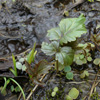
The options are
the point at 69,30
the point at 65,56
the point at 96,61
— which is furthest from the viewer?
the point at 96,61

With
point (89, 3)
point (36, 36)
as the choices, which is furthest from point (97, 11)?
point (36, 36)

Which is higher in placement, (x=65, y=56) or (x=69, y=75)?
(x=65, y=56)

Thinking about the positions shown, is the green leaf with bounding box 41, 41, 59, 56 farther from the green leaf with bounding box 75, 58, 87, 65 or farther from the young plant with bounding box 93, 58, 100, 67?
the young plant with bounding box 93, 58, 100, 67

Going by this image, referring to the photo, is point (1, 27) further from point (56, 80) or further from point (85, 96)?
point (85, 96)

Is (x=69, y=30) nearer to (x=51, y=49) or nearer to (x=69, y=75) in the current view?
(x=51, y=49)

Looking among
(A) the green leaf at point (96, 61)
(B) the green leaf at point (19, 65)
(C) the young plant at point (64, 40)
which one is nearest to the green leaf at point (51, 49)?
(C) the young plant at point (64, 40)

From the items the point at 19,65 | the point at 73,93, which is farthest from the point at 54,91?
the point at 19,65

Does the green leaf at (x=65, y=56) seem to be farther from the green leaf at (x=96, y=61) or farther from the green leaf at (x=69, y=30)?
the green leaf at (x=96, y=61)
